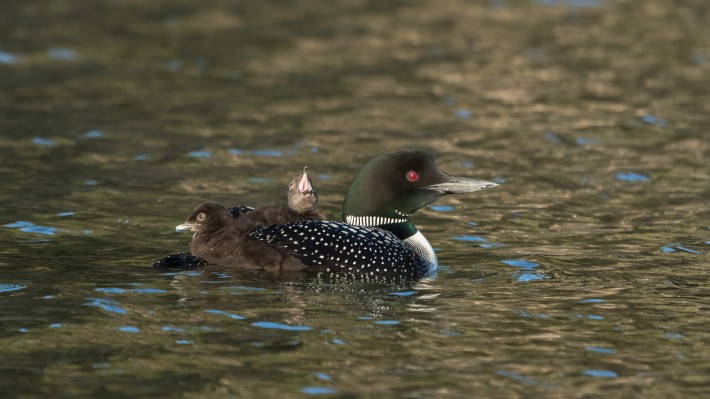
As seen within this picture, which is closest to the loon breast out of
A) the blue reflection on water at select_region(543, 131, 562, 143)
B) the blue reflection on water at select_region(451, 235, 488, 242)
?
the blue reflection on water at select_region(451, 235, 488, 242)

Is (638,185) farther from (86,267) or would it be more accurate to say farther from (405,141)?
(86,267)

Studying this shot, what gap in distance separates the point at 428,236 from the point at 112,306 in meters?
3.45

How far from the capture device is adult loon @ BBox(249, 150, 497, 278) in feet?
28.3

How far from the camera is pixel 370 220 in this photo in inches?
369

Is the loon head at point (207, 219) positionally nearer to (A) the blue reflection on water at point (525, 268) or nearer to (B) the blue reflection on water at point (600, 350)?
(A) the blue reflection on water at point (525, 268)

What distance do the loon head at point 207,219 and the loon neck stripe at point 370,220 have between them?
3.11 feet

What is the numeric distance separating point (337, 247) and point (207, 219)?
85 cm

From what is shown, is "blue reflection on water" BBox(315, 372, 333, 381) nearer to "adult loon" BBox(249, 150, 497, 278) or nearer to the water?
the water

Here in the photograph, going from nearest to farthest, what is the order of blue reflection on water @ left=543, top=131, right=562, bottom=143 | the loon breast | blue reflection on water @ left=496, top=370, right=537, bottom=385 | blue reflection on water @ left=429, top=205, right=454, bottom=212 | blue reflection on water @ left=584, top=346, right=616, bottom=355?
blue reflection on water @ left=496, top=370, right=537, bottom=385
blue reflection on water @ left=584, top=346, right=616, bottom=355
the loon breast
blue reflection on water @ left=429, top=205, right=454, bottom=212
blue reflection on water @ left=543, top=131, right=562, bottom=143

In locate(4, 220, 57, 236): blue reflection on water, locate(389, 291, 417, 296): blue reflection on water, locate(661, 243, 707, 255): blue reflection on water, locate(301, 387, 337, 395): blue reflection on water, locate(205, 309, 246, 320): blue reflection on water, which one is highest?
locate(4, 220, 57, 236): blue reflection on water

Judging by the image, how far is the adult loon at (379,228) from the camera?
8.63 m

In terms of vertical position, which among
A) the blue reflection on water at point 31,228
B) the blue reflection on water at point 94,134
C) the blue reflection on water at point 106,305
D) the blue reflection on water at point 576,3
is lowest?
the blue reflection on water at point 106,305

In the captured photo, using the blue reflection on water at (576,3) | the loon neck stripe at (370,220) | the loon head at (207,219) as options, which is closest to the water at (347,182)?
the blue reflection on water at (576,3)

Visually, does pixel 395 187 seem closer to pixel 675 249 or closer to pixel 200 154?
pixel 675 249
